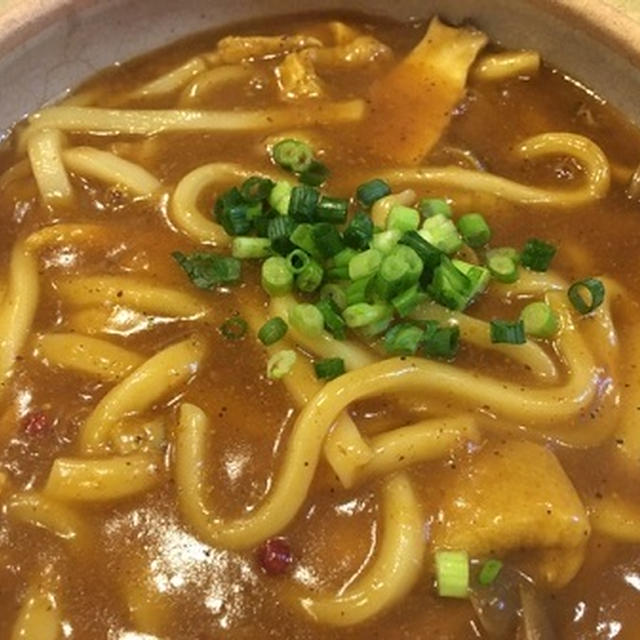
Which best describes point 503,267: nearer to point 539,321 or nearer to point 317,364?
point 539,321

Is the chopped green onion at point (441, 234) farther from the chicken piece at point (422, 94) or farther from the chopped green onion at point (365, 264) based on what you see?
the chicken piece at point (422, 94)

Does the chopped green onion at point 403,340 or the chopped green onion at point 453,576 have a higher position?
the chopped green onion at point 403,340

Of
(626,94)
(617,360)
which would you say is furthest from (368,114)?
(617,360)

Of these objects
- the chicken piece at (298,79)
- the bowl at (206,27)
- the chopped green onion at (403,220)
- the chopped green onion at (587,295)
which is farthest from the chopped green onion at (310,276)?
the bowl at (206,27)

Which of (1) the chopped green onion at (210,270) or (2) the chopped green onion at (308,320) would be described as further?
(1) the chopped green onion at (210,270)

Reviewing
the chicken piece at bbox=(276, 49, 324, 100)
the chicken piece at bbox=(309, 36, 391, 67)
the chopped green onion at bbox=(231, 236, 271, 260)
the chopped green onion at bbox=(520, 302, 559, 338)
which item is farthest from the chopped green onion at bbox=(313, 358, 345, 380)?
the chicken piece at bbox=(309, 36, 391, 67)

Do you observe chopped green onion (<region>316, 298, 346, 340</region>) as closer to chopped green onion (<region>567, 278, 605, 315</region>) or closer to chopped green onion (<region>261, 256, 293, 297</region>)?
chopped green onion (<region>261, 256, 293, 297</region>)
